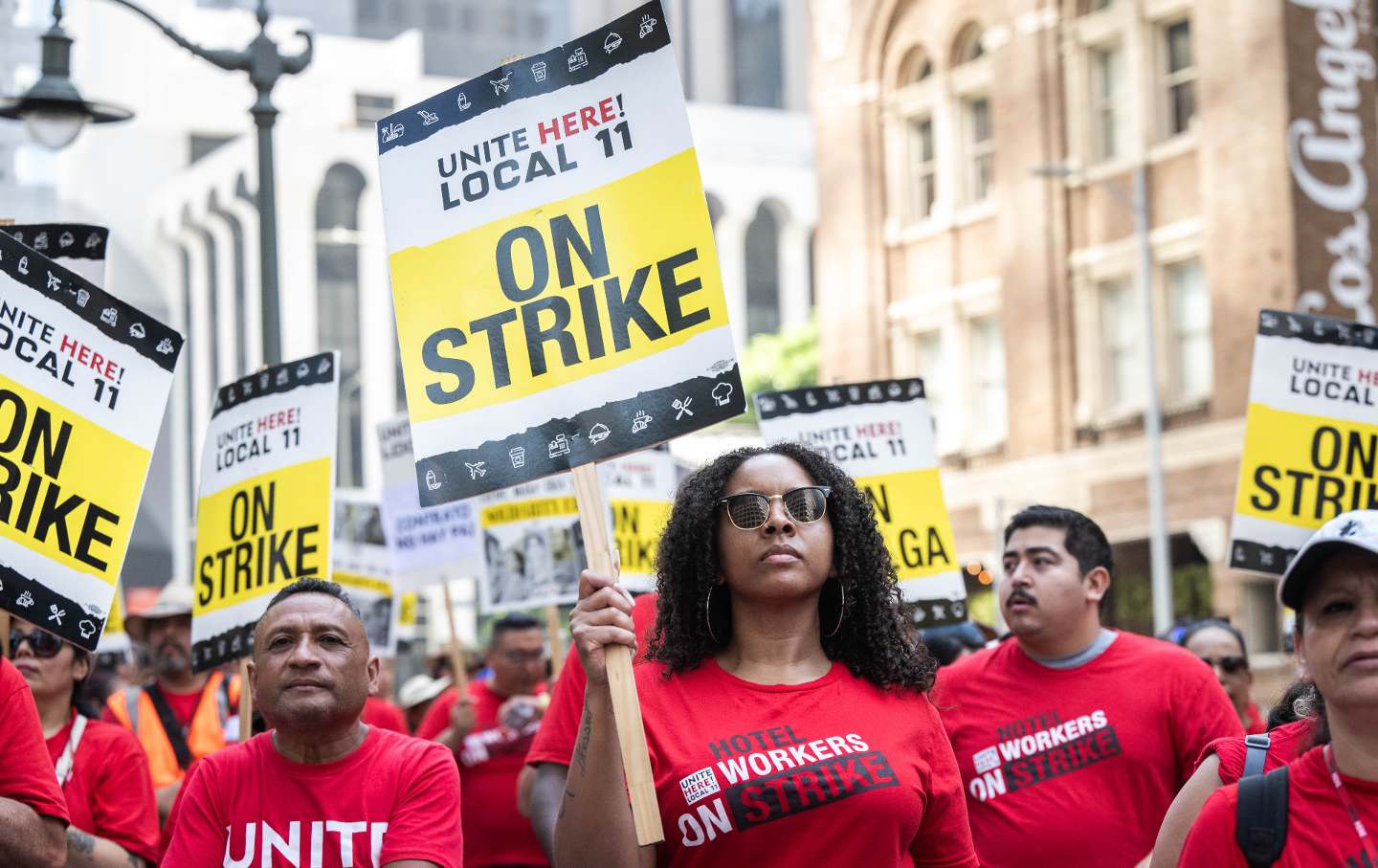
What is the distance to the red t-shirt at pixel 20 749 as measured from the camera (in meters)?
5.15

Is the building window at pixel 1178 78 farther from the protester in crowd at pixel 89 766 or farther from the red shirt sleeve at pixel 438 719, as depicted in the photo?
the protester in crowd at pixel 89 766

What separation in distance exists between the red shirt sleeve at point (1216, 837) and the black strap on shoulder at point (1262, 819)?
0.04 ft

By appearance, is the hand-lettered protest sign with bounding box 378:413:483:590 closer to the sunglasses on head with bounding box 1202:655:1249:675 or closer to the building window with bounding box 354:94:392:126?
the sunglasses on head with bounding box 1202:655:1249:675

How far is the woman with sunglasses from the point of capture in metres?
4.51

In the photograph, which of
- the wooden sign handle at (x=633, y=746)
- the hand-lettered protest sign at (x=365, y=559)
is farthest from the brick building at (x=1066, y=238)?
the wooden sign handle at (x=633, y=746)

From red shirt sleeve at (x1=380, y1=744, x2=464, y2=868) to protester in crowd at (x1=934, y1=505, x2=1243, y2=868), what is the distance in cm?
171

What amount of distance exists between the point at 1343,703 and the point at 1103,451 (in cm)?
2947

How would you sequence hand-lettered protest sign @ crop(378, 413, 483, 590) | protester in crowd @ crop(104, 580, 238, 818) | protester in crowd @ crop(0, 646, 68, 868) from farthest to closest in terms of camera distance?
1. hand-lettered protest sign @ crop(378, 413, 483, 590)
2. protester in crowd @ crop(104, 580, 238, 818)
3. protester in crowd @ crop(0, 646, 68, 868)

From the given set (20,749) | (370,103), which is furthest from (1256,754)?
(370,103)

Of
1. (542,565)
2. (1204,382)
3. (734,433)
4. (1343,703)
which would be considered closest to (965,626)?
(542,565)

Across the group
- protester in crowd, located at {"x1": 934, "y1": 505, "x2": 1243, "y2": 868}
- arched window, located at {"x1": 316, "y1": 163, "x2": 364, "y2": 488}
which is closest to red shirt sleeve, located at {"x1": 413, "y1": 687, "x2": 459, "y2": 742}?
protester in crowd, located at {"x1": 934, "y1": 505, "x2": 1243, "y2": 868}

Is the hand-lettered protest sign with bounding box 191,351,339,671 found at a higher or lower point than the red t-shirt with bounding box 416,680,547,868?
higher

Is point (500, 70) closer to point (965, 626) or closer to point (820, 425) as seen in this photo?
point (820, 425)

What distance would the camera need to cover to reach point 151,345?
645cm
